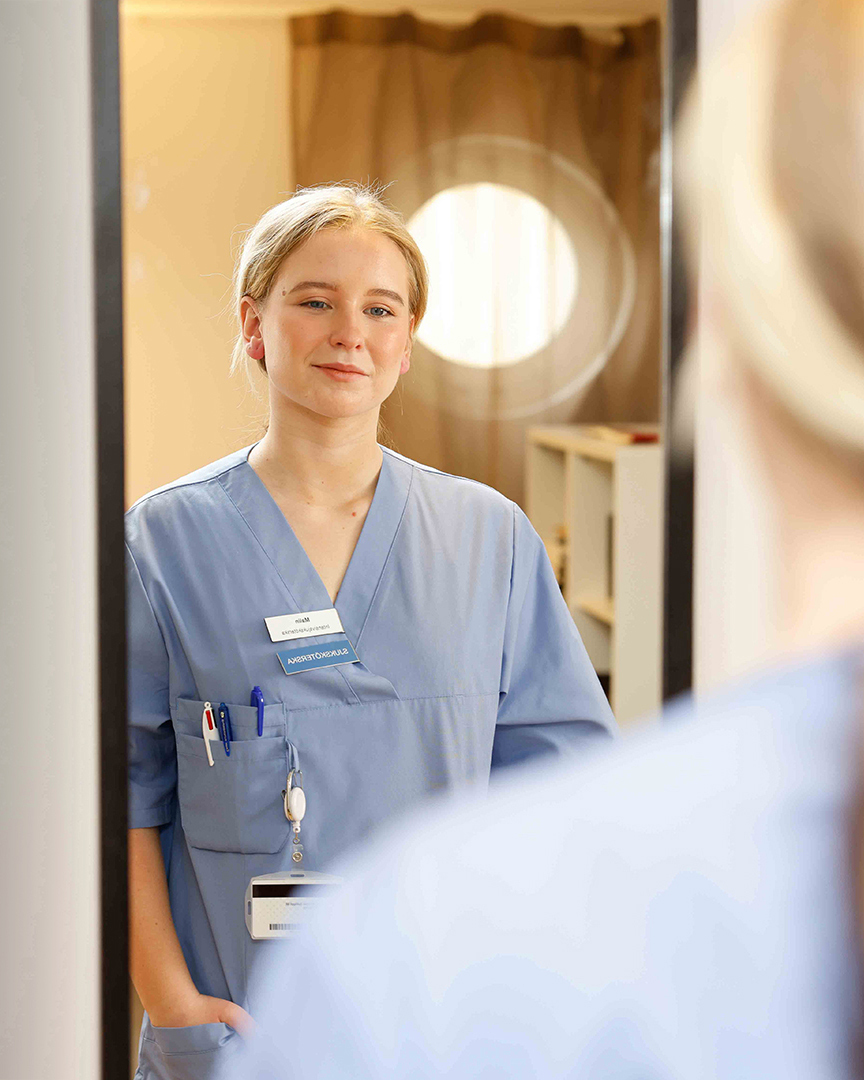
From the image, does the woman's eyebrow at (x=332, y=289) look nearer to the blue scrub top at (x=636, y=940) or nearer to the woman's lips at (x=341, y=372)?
the woman's lips at (x=341, y=372)

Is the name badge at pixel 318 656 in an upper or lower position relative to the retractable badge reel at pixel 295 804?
upper

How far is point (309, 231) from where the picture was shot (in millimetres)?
677

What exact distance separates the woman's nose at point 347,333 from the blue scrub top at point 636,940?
A: 1.10 ft

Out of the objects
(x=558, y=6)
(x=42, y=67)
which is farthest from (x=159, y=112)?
(x=558, y=6)

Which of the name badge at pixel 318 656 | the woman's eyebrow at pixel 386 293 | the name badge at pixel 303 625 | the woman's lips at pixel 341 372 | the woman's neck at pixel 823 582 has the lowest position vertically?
the name badge at pixel 318 656

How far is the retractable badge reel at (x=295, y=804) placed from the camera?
683 mm

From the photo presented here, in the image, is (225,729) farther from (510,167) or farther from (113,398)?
(510,167)

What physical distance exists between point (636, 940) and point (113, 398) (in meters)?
0.46

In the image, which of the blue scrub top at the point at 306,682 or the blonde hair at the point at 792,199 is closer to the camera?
the blonde hair at the point at 792,199

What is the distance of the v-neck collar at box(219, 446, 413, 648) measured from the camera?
2.30 feet

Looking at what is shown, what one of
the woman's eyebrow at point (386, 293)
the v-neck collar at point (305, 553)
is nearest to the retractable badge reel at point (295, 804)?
the v-neck collar at point (305, 553)

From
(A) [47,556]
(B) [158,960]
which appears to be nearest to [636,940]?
(B) [158,960]

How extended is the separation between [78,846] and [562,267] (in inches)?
20.0

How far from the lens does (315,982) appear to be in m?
0.61
